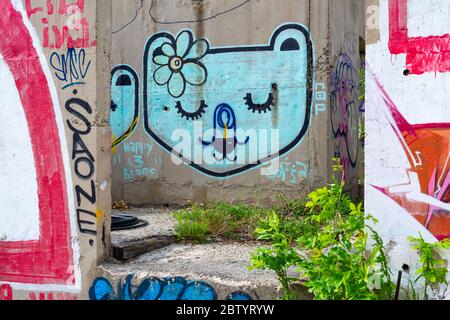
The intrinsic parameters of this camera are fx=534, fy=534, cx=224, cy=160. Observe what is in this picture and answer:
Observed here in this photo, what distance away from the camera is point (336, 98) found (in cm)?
655

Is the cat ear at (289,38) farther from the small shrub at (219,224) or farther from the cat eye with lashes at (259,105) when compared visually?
the small shrub at (219,224)

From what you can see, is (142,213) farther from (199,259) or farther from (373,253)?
(373,253)

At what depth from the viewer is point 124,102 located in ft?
23.2

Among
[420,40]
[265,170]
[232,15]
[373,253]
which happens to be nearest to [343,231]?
[373,253]

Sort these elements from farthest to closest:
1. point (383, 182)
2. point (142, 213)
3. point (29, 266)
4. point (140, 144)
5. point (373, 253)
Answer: point (140, 144)
point (142, 213)
point (29, 266)
point (383, 182)
point (373, 253)

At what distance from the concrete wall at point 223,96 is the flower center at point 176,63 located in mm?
→ 14

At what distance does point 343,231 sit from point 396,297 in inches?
18.8

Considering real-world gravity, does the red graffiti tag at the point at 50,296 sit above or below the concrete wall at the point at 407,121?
below

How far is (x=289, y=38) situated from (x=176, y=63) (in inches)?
57.9

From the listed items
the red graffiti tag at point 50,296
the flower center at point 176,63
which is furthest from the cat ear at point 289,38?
the red graffiti tag at point 50,296

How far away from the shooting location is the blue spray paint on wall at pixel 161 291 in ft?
11.3

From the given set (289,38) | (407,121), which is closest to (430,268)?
(407,121)

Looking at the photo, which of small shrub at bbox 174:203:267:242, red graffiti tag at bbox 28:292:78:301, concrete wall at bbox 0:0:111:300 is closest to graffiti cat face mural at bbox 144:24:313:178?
small shrub at bbox 174:203:267:242

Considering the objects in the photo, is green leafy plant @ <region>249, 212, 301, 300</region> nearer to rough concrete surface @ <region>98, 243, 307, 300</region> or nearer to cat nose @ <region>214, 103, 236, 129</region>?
rough concrete surface @ <region>98, 243, 307, 300</region>
